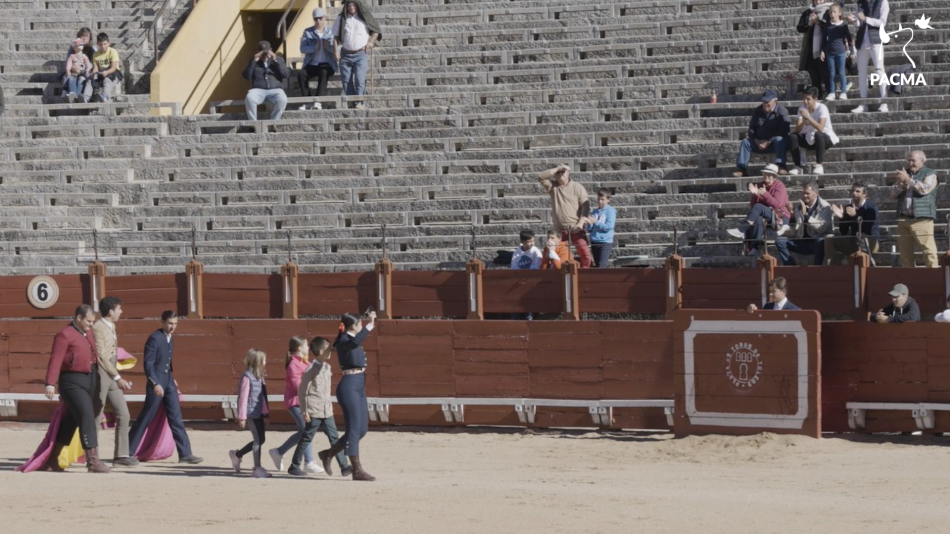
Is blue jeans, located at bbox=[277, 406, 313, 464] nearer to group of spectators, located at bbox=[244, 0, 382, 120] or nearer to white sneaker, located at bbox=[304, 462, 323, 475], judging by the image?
white sneaker, located at bbox=[304, 462, 323, 475]

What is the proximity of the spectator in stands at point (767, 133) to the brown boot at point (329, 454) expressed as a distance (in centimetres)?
767

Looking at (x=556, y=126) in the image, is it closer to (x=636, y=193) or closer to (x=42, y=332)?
(x=636, y=193)

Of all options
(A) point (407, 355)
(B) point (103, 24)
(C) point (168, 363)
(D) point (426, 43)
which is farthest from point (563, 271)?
(B) point (103, 24)

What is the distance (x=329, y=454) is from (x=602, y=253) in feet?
18.5

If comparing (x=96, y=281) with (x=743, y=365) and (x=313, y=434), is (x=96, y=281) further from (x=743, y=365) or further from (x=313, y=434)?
(x=743, y=365)

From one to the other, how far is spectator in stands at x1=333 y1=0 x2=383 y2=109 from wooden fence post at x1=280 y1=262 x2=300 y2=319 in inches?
203

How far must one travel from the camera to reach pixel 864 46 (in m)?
20.4

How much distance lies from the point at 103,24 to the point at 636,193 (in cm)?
1105

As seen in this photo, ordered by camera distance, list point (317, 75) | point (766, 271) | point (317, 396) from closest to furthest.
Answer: point (317, 396)
point (766, 271)
point (317, 75)

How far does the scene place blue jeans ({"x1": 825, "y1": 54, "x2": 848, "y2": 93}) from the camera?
→ 66.8ft

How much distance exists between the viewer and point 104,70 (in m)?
24.4

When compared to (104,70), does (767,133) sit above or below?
below

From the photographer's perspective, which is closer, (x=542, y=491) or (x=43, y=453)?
(x=542, y=491)

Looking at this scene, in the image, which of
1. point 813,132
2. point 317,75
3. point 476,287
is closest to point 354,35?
point 317,75
